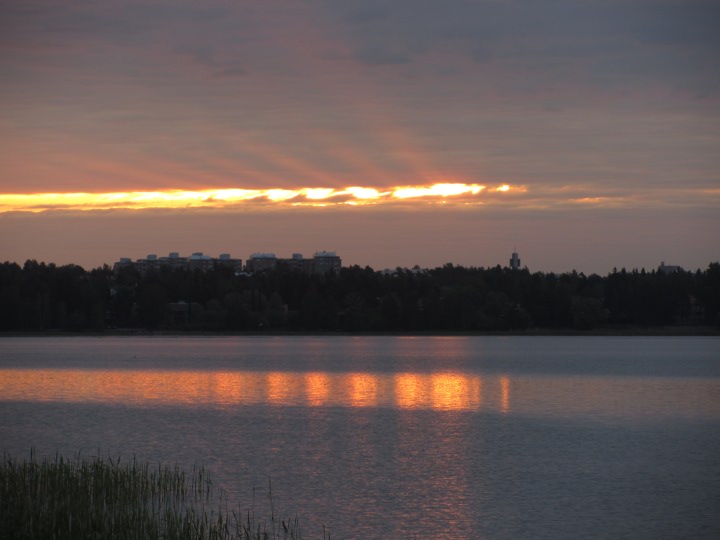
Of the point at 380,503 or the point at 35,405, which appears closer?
the point at 380,503

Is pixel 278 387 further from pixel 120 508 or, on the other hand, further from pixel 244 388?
pixel 120 508

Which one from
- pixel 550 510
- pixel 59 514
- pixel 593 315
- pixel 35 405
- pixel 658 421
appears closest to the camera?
pixel 59 514

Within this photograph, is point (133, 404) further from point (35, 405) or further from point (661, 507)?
point (661, 507)

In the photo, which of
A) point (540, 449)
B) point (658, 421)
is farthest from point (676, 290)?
point (540, 449)

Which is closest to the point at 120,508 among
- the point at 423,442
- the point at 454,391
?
the point at 423,442

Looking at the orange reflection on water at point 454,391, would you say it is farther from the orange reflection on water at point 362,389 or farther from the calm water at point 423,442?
the orange reflection on water at point 362,389

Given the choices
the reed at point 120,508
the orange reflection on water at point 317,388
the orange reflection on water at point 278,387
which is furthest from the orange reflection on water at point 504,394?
the reed at point 120,508

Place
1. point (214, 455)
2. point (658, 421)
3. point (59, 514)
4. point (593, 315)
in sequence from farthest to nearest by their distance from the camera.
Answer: point (593, 315)
point (658, 421)
point (214, 455)
point (59, 514)

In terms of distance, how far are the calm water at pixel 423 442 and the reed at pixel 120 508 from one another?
1198 millimetres

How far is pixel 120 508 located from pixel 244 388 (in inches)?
1886

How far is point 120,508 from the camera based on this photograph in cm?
2448

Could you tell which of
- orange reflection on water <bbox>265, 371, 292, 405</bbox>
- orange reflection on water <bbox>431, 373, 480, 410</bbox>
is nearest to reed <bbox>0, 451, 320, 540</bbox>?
orange reflection on water <bbox>431, 373, 480, 410</bbox>

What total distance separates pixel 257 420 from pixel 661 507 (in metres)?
25.7

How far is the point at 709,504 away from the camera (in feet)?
93.1
